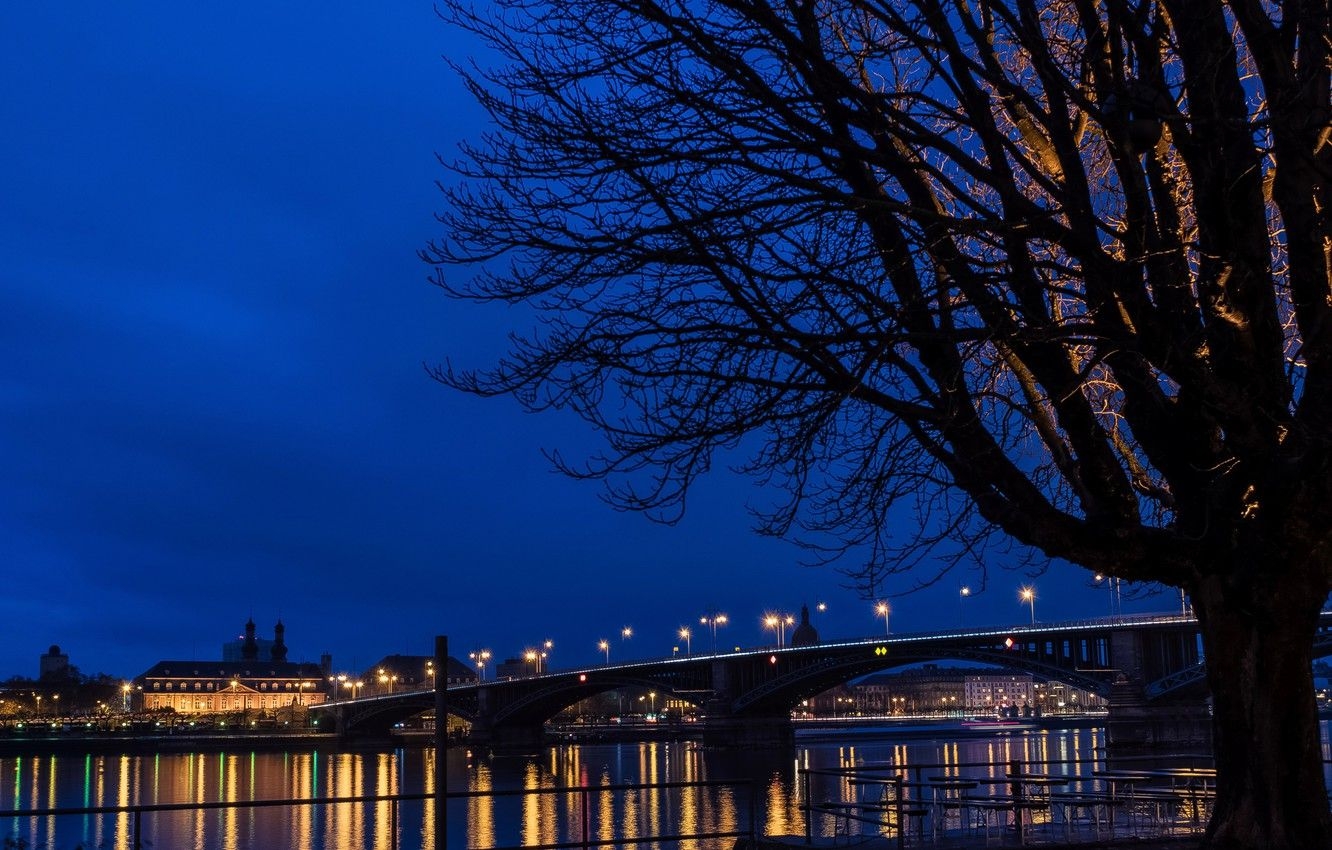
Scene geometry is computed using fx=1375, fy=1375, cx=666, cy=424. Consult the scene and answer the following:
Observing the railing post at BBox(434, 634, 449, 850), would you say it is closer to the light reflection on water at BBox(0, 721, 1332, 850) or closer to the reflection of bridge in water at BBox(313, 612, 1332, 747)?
the light reflection on water at BBox(0, 721, 1332, 850)

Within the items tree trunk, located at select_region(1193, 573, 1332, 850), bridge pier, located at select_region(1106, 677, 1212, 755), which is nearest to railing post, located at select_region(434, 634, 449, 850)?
tree trunk, located at select_region(1193, 573, 1332, 850)

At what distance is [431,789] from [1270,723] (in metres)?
60.3

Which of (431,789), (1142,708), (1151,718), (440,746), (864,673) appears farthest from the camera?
(864,673)

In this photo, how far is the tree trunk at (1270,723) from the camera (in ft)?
31.8

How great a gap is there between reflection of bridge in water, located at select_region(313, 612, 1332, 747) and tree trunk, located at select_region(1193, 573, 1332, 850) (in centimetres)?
4856

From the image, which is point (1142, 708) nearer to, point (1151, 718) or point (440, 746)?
point (1151, 718)

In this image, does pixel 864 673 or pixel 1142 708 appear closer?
pixel 1142 708

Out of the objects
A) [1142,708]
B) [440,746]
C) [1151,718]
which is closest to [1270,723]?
[440,746]

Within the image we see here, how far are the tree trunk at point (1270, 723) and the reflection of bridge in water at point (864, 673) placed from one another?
48556 millimetres

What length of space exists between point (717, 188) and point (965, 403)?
2.42 metres

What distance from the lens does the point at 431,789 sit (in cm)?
6600

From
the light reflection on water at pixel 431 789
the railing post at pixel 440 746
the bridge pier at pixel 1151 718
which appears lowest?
the light reflection on water at pixel 431 789

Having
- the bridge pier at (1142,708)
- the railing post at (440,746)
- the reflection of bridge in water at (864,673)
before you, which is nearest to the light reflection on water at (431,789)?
the railing post at (440,746)

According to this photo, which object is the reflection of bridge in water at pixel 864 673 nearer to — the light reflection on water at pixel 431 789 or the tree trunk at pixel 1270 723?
the light reflection on water at pixel 431 789
